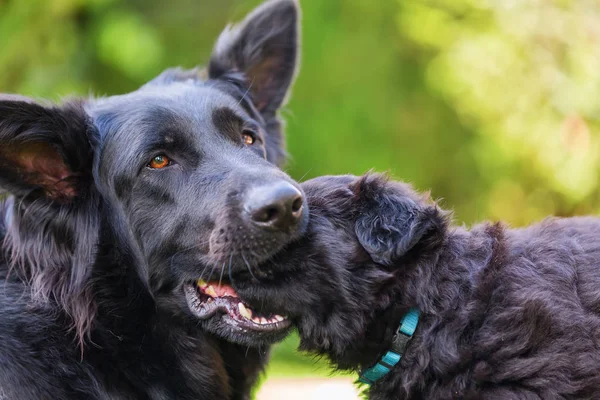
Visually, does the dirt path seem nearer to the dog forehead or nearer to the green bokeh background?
the green bokeh background

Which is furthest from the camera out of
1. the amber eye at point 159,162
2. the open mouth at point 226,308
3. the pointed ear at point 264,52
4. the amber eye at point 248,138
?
the pointed ear at point 264,52

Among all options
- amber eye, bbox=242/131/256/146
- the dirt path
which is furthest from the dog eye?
the dirt path

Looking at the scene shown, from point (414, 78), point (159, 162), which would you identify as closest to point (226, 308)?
point (159, 162)

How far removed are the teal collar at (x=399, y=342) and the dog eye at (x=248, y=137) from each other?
1332mm

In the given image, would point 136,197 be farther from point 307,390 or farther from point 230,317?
point 307,390

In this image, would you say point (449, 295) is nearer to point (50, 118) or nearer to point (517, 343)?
point (517, 343)

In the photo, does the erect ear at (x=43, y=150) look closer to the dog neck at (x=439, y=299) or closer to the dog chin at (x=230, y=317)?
the dog chin at (x=230, y=317)

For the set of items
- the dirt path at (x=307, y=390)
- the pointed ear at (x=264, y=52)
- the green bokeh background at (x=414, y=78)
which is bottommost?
the dirt path at (x=307, y=390)

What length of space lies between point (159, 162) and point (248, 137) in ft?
1.88

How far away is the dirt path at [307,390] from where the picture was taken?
5695 millimetres

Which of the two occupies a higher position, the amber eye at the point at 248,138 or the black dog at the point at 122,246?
the amber eye at the point at 248,138

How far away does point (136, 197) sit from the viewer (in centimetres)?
356

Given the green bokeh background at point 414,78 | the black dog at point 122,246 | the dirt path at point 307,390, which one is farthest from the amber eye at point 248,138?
the green bokeh background at point 414,78

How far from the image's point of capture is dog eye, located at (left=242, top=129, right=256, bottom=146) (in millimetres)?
3924
